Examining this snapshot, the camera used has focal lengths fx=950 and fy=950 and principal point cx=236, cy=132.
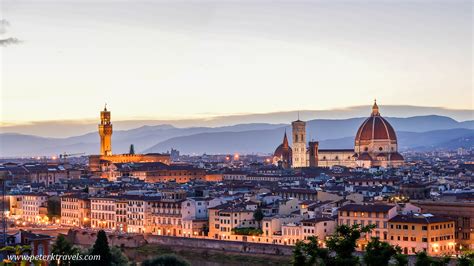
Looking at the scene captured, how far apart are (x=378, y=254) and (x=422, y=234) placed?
1664cm

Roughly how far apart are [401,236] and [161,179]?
2236 inches

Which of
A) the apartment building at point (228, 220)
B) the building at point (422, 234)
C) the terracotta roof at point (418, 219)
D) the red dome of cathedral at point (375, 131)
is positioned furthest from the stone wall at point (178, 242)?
the red dome of cathedral at point (375, 131)

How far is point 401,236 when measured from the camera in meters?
47.1

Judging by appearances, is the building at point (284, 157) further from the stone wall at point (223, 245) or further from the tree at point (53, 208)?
the stone wall at point (223, 245)

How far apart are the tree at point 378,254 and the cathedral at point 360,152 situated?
3744 inches

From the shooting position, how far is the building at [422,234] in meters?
46.0

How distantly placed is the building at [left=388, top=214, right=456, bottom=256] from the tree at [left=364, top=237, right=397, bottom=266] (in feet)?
51.5

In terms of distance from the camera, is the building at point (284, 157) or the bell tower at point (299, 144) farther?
the bell tower at point (299, 144)

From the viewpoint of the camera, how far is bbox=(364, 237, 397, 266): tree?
2969cm

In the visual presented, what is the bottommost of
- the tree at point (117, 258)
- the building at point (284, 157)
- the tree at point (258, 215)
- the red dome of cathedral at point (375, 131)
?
the tree at point (117, 258)

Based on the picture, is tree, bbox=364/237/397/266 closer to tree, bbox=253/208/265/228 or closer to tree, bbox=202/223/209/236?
tree, bbox=253/208/265/228

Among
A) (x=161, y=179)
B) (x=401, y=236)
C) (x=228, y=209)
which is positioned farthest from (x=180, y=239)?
(x=161, y=179)

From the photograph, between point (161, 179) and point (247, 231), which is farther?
point (161, 179)

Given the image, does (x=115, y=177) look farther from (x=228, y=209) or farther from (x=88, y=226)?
(x=228, y=209)
